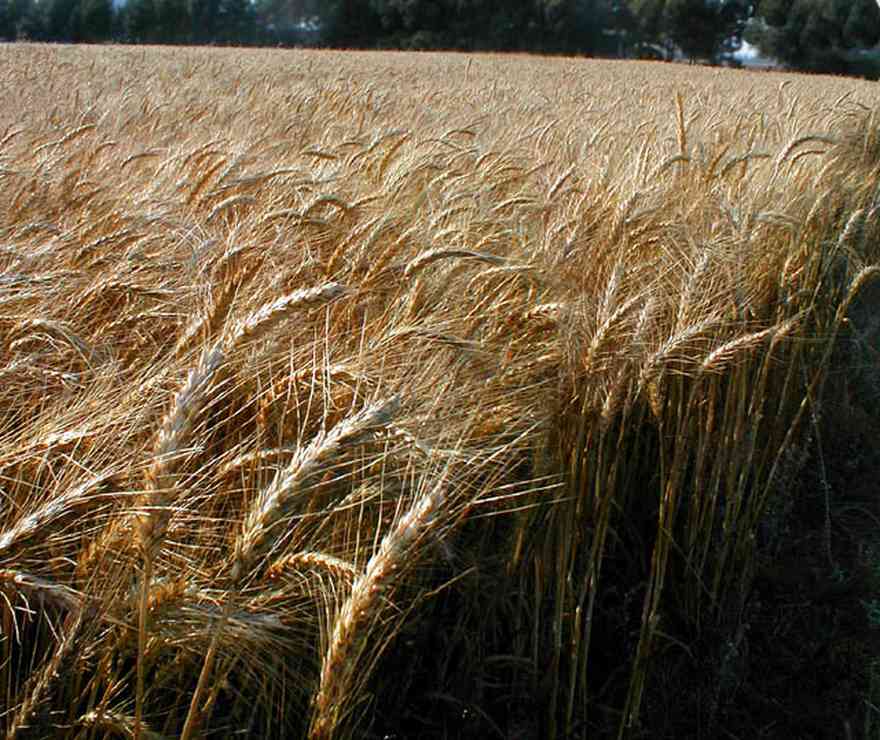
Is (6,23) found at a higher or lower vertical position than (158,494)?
higher

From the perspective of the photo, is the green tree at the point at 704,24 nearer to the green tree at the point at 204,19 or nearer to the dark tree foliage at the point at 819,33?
the dark tree foliage at the point at 819,33

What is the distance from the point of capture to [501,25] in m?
35.9

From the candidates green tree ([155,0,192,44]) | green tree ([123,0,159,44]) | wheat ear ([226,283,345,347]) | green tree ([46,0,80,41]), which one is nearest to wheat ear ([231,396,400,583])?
wheat ear ([226,283,345,347])

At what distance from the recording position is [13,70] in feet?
30.0

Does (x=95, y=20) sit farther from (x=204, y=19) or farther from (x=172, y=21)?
(x=204, y=19)

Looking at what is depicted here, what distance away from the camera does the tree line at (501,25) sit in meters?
34.9

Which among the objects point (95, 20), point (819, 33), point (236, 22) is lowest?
point (95, 20)

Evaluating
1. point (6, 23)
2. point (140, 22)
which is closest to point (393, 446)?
point (140, 22)

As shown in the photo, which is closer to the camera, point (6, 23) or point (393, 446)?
point (393, 446)

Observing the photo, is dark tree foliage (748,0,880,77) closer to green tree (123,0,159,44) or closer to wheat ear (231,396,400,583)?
green tree (123,0,159,44)

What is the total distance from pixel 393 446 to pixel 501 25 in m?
37.2

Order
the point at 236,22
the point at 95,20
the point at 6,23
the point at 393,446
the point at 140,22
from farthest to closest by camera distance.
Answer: the point at 236,22
the point at 140,22
the point at 95,20
the point at 6,23
the point at 393,446

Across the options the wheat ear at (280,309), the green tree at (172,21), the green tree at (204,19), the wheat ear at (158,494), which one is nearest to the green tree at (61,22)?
the green tree at (172,21)

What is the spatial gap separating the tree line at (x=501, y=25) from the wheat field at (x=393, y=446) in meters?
34.4
